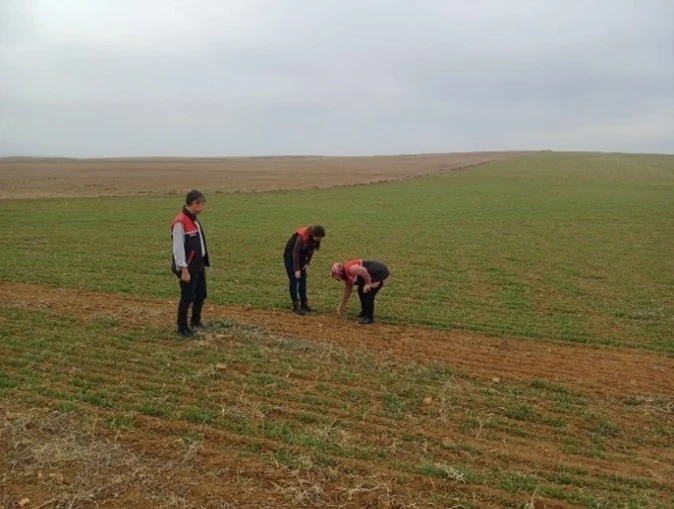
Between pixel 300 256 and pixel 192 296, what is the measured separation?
7.39ft

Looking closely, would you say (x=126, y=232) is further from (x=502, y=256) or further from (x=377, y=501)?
(x=377, y=501)

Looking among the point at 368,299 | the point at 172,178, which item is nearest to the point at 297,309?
the point at 368,299

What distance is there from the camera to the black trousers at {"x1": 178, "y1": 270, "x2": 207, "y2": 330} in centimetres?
820

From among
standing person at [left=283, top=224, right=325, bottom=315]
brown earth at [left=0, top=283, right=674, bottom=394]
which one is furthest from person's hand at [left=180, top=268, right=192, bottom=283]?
standing person at [left=283, top=224, right=325, bottom=315]

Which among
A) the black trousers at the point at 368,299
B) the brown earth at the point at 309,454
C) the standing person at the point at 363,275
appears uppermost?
the standing person at the point at 363,275

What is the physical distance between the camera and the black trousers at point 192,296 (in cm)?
820

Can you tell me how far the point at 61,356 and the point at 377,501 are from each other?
463 centimetres

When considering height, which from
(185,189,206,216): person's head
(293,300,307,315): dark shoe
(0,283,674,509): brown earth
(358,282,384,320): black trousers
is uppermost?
(185,189,206,216): person's head

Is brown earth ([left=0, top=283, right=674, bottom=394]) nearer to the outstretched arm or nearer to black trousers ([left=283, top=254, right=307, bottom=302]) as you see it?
the outstretched arm

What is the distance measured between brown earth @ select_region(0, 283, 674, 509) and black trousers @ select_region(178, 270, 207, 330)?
0.42m

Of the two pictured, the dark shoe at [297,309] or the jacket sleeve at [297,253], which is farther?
the dark shoe at [297,309]

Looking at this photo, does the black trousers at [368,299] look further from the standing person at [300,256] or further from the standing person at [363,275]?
the standing person at [300,256]

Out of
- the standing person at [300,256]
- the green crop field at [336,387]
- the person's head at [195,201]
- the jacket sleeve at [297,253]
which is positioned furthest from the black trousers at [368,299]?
the person's head at [195,201]

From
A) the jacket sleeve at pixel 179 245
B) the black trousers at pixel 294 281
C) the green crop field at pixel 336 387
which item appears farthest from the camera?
the black trousers at pixel 294 281
